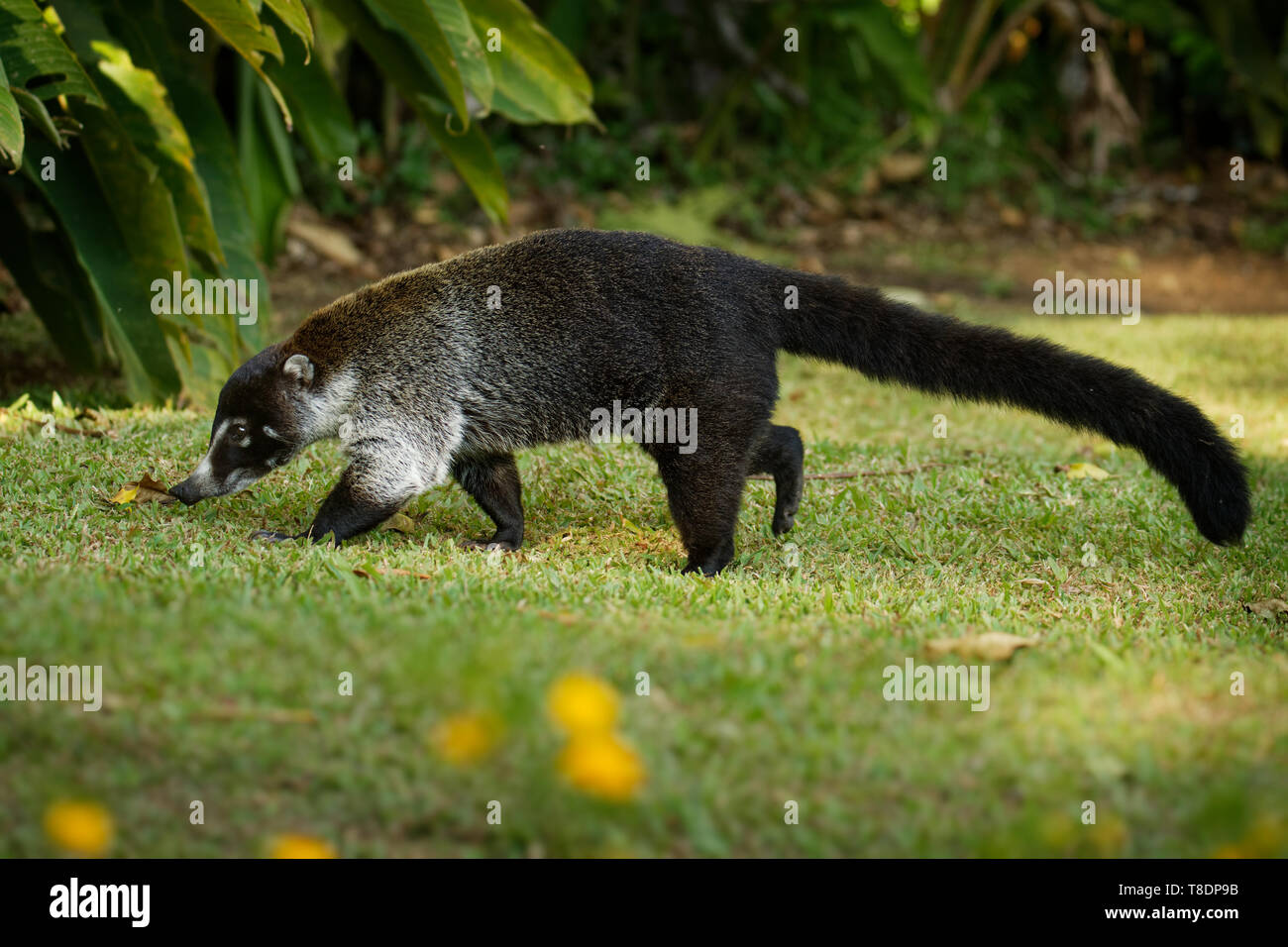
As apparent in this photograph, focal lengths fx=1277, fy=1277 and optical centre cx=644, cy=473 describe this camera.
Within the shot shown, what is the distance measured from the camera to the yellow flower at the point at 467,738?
8.89 ft

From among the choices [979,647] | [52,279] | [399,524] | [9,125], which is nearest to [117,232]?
[52,279]

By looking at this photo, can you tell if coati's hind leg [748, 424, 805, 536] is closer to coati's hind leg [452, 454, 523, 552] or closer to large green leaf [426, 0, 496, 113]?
coati's hind leg [452, 454, 523, 552]

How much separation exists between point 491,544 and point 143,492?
1393 millimetres

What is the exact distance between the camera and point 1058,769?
2.82 meters

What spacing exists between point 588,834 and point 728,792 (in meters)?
0.32

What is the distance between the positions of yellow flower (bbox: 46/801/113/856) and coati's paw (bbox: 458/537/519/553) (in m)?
2.49

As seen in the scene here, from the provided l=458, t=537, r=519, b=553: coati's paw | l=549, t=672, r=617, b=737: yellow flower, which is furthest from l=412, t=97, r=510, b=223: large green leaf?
l=549, t=672, r=617, b=737: yellow flower

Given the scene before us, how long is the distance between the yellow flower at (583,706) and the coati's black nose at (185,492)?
261cm

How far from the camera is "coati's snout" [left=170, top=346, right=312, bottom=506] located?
199 inches

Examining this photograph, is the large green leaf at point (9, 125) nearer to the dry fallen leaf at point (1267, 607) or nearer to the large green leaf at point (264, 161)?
the large green leaf at point (264, 161)

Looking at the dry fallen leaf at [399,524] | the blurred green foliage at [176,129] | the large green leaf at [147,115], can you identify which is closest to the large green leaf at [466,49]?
the blurred green foliage at [176,129]

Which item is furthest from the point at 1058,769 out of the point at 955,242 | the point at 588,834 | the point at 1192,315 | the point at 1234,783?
the point at 955,242

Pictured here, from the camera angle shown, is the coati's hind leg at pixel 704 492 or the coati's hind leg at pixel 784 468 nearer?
the coati's hind leg at pixel 704 492

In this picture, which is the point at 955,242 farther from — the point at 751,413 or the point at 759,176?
the point at 751,413
